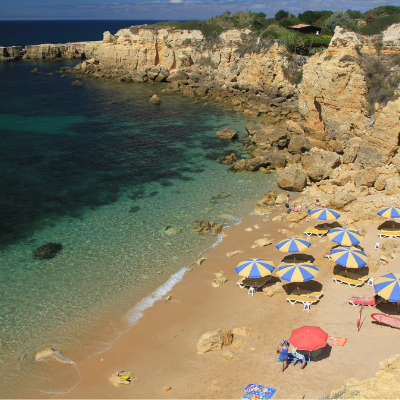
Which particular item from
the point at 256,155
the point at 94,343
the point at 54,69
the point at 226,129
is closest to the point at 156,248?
the point at 94,343

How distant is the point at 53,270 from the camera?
18.2m

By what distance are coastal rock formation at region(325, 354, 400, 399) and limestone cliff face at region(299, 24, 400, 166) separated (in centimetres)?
1722

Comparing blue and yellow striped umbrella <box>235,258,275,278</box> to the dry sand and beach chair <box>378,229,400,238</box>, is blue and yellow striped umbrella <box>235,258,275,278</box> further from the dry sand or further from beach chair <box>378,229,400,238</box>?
beach chair <box>378,229,400,238</box>

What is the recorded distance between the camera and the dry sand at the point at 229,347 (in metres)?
11.2

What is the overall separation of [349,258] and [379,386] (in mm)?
6938

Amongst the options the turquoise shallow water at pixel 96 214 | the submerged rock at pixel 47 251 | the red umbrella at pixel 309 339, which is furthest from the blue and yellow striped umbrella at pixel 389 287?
the submerged rock at pixel 47 251

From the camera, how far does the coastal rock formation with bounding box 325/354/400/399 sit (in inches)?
336

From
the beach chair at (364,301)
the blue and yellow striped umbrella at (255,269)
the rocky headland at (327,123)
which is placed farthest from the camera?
the rocky headland at (327,123)

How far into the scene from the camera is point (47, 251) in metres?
19.7

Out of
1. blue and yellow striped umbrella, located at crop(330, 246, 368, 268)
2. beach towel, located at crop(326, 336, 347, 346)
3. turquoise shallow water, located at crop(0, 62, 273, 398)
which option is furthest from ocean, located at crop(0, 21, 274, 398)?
beach towel, located at crop(326, 336, 347, 346)

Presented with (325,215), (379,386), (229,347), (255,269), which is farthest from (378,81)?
(379,386)

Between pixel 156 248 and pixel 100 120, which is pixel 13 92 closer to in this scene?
pixel 100 120

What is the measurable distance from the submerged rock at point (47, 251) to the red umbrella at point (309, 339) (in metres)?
13.6

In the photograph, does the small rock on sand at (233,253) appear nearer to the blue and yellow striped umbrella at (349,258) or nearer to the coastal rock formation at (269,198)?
the blue and yellow striped umbrella at (349,258)
